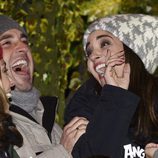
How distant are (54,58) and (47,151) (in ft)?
8.36

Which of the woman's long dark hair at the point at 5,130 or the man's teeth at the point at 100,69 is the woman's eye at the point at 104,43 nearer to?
the man's teeth at the point at 100,69

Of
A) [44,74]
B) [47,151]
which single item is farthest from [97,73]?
[44,74]

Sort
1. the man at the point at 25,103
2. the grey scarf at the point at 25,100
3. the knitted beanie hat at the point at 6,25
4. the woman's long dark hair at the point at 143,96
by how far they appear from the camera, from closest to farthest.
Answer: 1. the woman's long dark hair at the point at 143,96
2. the man at the point at 25,103
3. the grey scarf at the point at 25,100
4. the knitted beanie hat at the point at 6,25

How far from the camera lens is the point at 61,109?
6.98m

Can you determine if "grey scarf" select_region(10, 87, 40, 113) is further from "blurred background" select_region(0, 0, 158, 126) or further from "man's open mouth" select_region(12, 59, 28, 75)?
"blurred background" select_region(0, 0, 158, 126)

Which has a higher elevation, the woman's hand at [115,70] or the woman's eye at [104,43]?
the woman's eye at [104,43]

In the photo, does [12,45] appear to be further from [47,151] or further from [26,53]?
[47,151]

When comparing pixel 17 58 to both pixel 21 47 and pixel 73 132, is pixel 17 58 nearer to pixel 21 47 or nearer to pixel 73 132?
pixel 21 47

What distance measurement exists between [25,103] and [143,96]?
81 centimetres

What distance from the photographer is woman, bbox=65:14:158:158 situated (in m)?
4.39

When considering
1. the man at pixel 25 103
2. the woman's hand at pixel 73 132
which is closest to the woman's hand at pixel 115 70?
the woman's hand at pixel 73 132

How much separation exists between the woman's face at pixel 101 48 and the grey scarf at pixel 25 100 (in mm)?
564

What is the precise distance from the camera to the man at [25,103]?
185 inches

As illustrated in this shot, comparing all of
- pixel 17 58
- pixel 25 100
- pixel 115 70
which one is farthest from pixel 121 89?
pixel 17 58
